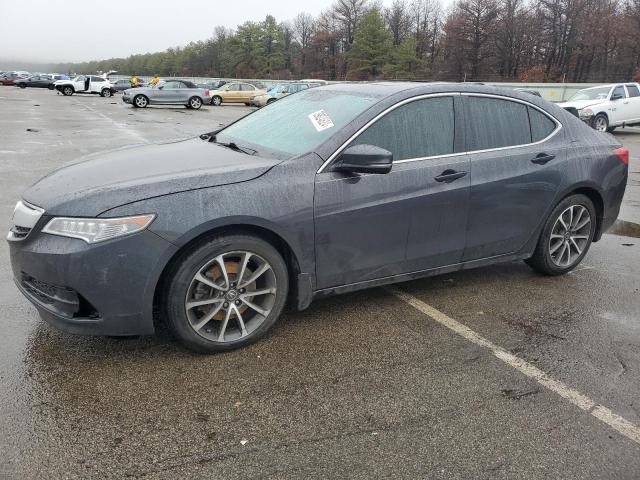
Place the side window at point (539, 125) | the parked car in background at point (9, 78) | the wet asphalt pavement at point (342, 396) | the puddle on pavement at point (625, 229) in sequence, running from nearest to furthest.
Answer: the wet asphalt pavement at point (342, 396), the side window at point (539, 125), the puddle on pavement at point (625, 229), the parked car in background at point (9, 78)

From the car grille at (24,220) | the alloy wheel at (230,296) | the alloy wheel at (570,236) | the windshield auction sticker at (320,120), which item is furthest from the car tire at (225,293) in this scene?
the alloy wheel at (570,236)

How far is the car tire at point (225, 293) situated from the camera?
119 inches

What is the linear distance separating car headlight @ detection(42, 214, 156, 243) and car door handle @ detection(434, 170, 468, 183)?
6.57 feet

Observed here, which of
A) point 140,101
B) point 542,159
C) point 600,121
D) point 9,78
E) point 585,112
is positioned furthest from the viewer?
point 9,78

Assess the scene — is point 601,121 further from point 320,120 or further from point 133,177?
point 133,177

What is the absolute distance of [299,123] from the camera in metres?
3.87

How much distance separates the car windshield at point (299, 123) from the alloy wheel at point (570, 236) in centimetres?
207

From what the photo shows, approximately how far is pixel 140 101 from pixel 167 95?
151 centimetres

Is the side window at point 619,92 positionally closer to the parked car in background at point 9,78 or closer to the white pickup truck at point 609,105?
the white pickup truck at point 609,105

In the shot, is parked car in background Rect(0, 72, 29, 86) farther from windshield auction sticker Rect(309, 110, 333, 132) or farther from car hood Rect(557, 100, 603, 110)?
windshield auction sticker Rect(309, 110, 333, 132)

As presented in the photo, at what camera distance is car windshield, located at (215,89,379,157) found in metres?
3.59

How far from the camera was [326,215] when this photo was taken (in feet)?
11.0

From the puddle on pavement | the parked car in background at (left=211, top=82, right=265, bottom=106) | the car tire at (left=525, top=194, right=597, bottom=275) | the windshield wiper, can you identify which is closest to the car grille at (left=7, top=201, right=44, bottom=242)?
the windshield wiper

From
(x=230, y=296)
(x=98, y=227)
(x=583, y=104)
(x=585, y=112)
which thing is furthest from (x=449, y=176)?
(x=583, y=104)
